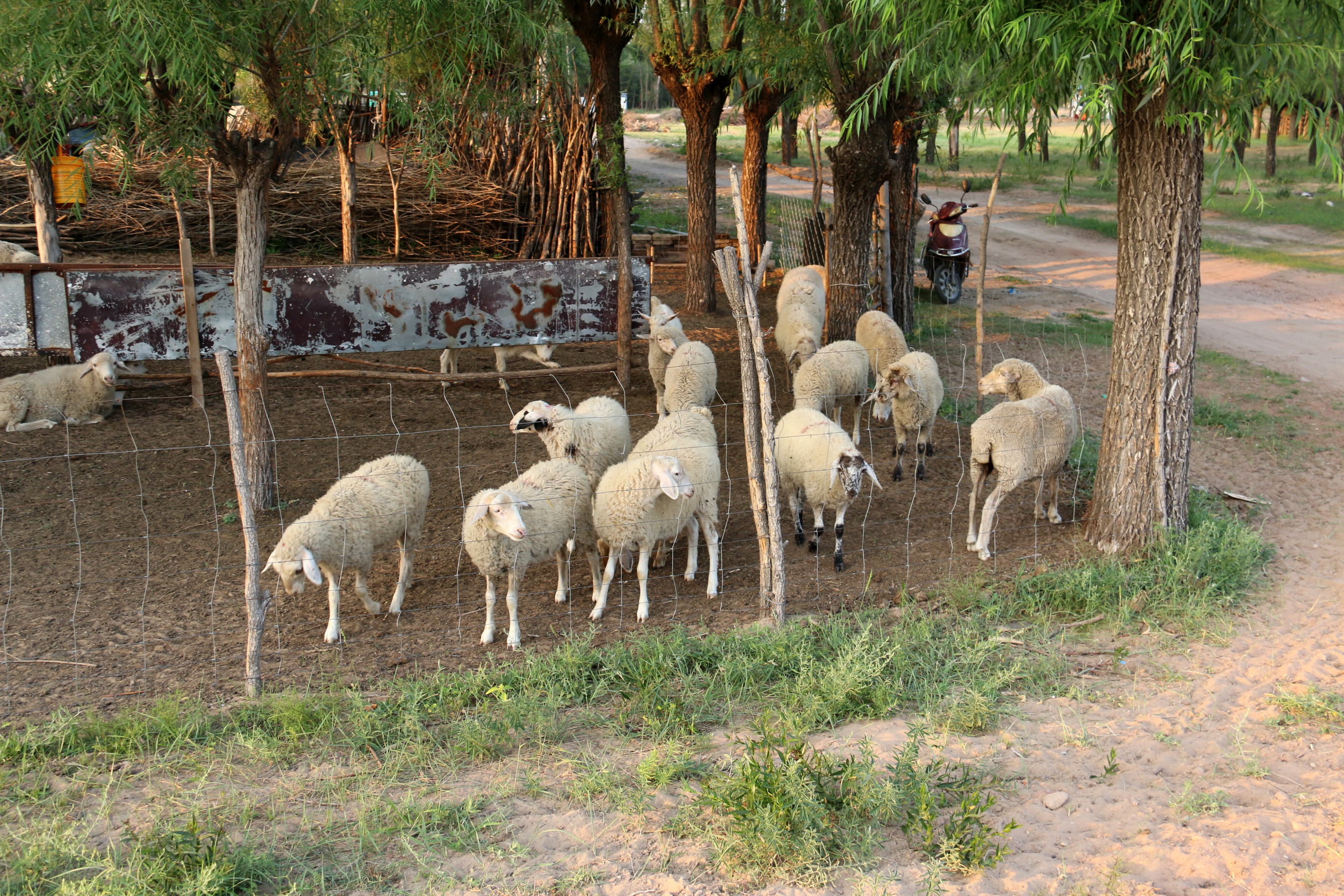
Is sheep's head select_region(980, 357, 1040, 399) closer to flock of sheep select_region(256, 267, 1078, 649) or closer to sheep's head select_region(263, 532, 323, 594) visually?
flock of sheep select_region(256, 267, 1078, 649)

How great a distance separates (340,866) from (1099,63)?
208 inches

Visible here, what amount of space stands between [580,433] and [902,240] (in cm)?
776

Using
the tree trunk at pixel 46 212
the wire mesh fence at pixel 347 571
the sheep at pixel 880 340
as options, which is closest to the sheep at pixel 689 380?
the wire mesh fence at pixel 347 571

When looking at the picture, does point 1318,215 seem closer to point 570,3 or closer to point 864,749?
point 570,3

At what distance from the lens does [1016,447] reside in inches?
269

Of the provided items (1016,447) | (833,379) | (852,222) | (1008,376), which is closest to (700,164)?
(852,222)

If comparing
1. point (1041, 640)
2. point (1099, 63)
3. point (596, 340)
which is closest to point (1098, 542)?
point (1041, 640)

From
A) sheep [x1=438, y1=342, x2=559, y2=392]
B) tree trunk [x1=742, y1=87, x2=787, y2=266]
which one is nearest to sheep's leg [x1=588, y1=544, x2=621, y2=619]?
sheep [x1=438, y1=342, x2=559, y2=392]

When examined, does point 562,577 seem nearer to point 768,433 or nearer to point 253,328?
point 768,433

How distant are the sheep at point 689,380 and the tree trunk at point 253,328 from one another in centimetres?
337

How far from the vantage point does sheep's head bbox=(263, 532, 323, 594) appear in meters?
5.57

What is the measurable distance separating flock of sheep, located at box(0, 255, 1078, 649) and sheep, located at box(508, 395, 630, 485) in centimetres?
1

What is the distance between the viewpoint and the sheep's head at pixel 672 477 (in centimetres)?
594

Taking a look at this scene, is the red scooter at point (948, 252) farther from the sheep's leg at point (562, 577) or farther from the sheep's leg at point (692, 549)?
the sheep's leg at point (562, 577)
